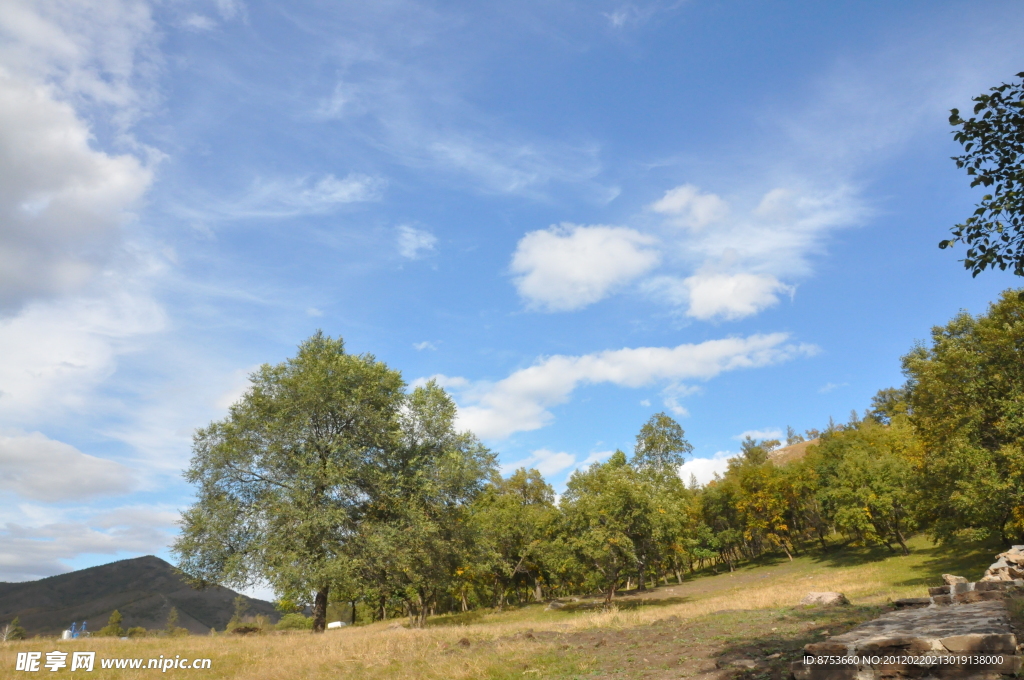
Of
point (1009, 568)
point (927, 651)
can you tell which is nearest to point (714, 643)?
point (927, 651)

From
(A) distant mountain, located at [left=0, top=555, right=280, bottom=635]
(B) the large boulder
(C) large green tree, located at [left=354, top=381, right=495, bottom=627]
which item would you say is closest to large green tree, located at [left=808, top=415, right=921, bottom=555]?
(B) the large boulder

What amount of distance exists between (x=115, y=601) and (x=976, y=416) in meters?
132

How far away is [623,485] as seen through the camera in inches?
1494

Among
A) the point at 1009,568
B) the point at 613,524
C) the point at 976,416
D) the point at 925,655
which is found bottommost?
the point at 1009,568

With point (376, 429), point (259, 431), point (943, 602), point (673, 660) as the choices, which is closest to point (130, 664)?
point (259, 431)

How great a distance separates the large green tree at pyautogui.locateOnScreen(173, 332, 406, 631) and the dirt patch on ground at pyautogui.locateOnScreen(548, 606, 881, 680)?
13.6m

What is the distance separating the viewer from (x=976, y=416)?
2778cm

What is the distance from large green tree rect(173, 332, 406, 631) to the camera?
1131 inches

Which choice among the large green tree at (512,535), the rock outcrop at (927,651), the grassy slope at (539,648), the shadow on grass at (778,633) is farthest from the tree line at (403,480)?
the rock outcrop at (927,651)

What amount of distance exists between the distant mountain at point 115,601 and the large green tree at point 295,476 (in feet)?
201

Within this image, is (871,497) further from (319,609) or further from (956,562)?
(319,609)

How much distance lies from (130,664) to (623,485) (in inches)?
1122

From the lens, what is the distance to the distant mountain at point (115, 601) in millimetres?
89062

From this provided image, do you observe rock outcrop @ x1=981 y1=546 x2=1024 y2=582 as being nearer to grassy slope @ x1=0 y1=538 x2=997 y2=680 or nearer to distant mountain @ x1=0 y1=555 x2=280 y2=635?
grassy slope @ x1=0 y1=538 x2=997 y2=680
